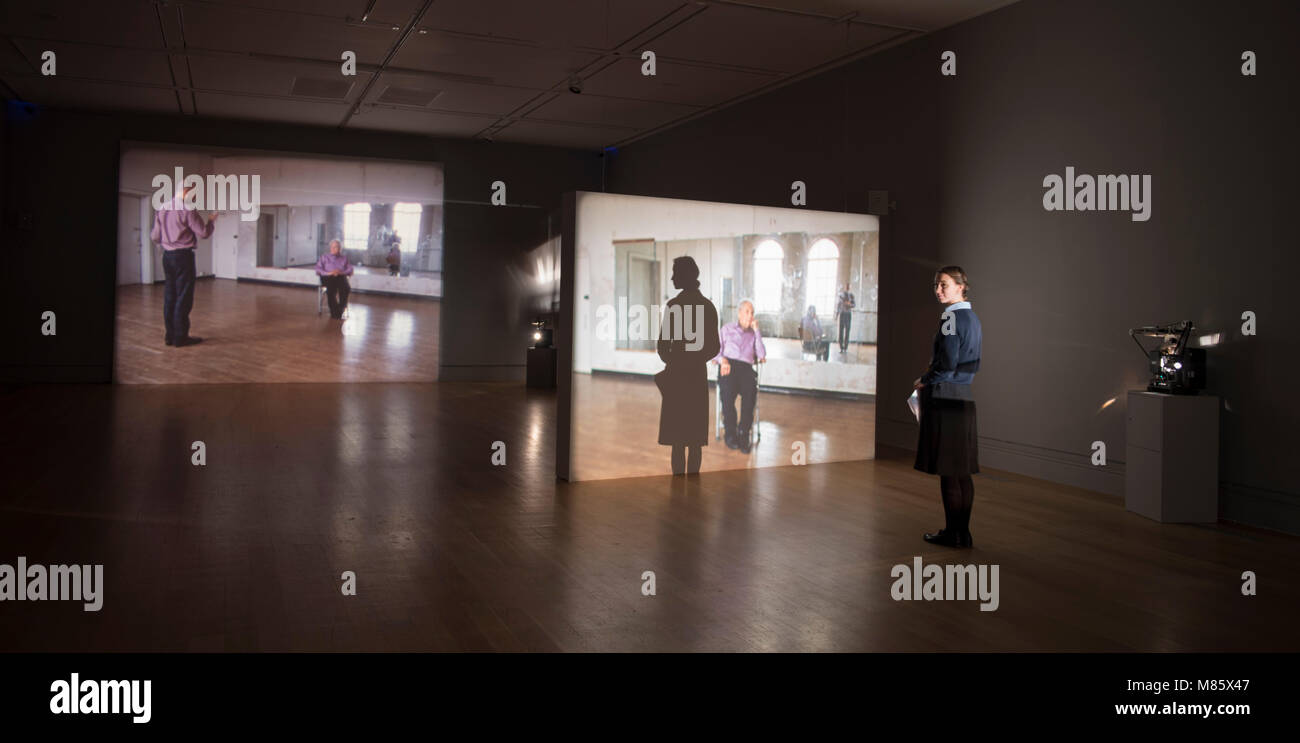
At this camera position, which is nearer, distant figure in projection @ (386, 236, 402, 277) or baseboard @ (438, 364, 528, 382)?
distant figure in projection @ (386, 236, 402, 277)

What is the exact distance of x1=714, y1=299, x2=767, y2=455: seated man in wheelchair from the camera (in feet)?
24.9

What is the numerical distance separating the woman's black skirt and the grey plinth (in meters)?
1.66

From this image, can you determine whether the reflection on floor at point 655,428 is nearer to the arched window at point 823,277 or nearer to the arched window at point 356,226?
the arched window at point 823,277

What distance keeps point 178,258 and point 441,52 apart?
618 centimetres

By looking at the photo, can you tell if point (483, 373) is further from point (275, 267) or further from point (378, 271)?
point (275, 267)

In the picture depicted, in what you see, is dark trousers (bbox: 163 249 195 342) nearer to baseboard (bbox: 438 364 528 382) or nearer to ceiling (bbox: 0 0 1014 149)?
ceiling (bbox: 0 0 1014 149)

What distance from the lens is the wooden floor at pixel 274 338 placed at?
13.7 metres

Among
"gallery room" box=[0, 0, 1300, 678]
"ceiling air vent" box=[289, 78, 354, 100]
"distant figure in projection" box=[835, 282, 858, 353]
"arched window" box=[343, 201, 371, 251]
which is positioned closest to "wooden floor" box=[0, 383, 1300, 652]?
"gallery room" box=[0, 0, 1300, 678]

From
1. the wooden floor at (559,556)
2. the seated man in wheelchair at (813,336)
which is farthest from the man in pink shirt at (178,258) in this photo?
the seated man in wheelchair at (813,336)

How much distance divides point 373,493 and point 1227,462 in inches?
225

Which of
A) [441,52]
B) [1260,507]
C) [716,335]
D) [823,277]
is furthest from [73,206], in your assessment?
[1260,507]

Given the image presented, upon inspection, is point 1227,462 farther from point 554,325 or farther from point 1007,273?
point 554,325

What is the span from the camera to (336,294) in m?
14.6
